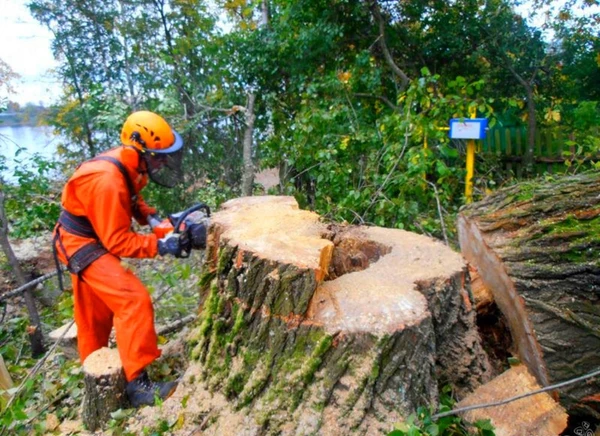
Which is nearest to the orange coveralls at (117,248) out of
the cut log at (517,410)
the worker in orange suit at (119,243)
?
the worker in orange suit at (119,243)

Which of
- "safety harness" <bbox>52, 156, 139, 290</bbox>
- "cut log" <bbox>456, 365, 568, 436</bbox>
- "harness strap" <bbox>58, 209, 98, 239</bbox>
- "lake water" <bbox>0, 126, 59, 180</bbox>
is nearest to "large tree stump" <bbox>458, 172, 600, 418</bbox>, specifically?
"cut log" <bbox>456, 365, 568, 436</bbox>

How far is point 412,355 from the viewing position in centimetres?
161

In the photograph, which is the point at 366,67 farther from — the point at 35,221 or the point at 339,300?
the point at 339,300

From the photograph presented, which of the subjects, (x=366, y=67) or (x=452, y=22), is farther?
(x=452, y=22)

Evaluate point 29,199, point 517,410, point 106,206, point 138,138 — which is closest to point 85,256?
point 106,206

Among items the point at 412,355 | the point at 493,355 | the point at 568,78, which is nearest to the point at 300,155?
the point at 493,355

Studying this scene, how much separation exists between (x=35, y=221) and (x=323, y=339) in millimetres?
4042

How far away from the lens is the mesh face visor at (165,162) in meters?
2.64

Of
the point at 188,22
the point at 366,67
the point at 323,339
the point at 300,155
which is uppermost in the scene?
the point at 188,22

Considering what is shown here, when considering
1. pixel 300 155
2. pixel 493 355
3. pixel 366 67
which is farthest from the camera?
pixel 366 67

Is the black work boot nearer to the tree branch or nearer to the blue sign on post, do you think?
the blue sign on post

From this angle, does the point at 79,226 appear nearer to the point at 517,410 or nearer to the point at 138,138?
the point at 138,138

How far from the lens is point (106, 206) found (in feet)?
7.73

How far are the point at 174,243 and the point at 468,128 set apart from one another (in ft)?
10.2
